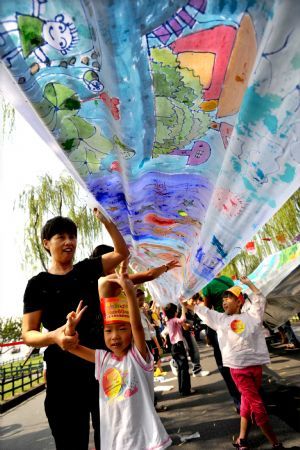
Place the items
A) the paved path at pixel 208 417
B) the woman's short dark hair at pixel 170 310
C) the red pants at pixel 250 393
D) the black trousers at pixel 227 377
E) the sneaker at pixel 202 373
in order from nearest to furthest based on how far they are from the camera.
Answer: the red pants at pixel 250 393, the paved path at pixel 208 417, the black trousers at pixel 227 377, the woman's short dark hair at pixel 170 310, the sneaker at pixel 202 373

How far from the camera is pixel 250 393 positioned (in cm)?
279

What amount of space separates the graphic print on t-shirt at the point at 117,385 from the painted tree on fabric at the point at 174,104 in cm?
131

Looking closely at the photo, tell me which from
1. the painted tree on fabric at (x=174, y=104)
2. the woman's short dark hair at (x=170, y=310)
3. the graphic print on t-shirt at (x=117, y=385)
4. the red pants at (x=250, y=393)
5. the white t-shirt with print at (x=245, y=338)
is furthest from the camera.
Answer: the woman's short dark hair at (x=170, y=310)

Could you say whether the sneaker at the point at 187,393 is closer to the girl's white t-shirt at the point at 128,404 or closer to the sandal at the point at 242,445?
the sandal at the point at 242,445

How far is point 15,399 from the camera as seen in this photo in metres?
8.15

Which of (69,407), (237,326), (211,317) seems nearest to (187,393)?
(211,317)

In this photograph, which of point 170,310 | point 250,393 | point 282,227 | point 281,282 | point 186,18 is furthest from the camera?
point 282,227

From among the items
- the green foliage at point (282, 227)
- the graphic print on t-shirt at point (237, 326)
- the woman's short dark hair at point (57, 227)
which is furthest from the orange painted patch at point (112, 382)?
the green foliage at point (282, 227)

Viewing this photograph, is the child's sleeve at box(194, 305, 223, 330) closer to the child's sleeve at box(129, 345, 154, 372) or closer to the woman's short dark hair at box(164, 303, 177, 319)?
the child's sleeve at box(129, 345, 154, 372)

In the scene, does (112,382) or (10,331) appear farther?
(10,331)

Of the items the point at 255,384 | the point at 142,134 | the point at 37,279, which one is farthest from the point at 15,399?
the point at 142,134

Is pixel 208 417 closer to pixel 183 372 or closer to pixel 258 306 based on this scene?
pixel 183 372

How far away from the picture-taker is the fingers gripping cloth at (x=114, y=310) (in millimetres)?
1936

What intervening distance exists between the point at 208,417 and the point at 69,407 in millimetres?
2992
